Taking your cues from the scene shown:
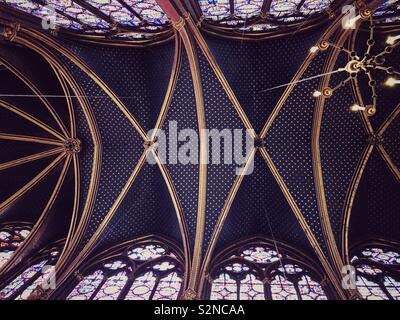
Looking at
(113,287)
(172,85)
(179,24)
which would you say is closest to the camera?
(179,24)

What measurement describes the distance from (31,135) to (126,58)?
5.34m

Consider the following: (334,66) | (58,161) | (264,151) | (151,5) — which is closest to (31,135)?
(58,161)

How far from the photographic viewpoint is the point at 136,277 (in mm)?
9406

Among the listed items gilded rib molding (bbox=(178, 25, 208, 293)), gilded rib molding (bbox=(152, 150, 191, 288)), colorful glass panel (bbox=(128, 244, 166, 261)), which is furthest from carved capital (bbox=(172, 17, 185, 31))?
colorful glass panel (bbox=(128, 244, 166, 261))

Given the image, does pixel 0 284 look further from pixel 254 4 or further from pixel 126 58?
pixel 254 4

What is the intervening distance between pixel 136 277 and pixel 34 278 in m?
3.05

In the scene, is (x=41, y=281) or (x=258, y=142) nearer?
(x=41, y=281)

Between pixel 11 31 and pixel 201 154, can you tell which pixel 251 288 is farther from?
pixel 11 31

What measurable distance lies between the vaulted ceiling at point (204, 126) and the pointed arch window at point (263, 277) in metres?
0.63

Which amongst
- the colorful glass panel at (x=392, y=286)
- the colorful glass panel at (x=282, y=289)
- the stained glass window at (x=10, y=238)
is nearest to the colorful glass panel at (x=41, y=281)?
the stained glass window at (x=10, y=238)

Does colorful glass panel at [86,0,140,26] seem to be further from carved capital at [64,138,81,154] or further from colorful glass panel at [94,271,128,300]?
colorful glass panel at [94,271,128,300]

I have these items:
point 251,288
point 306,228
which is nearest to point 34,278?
point 251,288

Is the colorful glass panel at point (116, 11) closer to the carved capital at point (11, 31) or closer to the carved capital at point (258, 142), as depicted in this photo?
the carved capital at point (11, 31)

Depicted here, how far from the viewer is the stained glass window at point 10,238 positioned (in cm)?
1033
